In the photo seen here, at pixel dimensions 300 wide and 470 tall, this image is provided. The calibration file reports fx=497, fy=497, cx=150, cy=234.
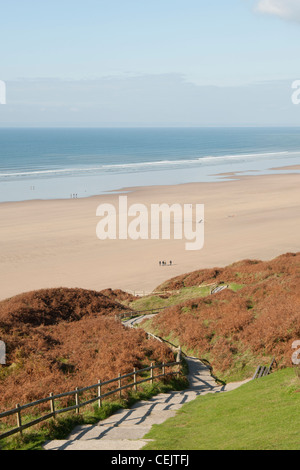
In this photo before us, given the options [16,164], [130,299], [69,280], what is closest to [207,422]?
[130,299]

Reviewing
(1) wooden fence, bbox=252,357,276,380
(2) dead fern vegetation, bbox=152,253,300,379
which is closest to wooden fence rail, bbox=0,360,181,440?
(2) dead fern vegetation, bbox=152,253,300,379

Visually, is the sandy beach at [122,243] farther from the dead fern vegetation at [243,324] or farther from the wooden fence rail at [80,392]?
the wooden fence rail at [80,392]

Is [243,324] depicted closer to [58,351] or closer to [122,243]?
[58,351]

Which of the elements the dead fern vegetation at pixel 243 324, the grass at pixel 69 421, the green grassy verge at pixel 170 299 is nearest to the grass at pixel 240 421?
the grass at pixel 69 421

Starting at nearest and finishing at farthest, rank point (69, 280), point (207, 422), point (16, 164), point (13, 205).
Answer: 1. point (207, 422)
2. point (69, 280)
3. point (13, 205)
4. point (16, 164)

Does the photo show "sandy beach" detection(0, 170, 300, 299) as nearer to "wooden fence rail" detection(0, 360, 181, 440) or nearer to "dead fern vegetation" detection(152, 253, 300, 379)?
"dead fern vegetation" detection(152, 253, 300, 379)
